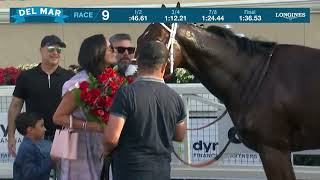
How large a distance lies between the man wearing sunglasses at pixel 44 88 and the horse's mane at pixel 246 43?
1.64m

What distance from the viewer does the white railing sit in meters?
7.45

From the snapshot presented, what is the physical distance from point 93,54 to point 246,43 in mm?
1405

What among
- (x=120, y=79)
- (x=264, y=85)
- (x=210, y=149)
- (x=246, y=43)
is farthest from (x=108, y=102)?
(x=210, y=149)

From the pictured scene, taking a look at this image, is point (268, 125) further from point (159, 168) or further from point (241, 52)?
point (159, 168)

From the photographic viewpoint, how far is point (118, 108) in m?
4.14

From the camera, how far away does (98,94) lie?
4980 mm

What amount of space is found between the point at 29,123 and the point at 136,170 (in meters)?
1.97

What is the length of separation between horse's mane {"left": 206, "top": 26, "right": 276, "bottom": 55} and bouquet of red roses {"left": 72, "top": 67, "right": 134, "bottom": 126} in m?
1.16

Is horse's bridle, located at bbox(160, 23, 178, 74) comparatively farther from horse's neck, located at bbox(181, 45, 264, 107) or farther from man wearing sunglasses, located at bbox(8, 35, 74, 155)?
man wearing sunglasses, located at bbox(8, 35, 74, 155)

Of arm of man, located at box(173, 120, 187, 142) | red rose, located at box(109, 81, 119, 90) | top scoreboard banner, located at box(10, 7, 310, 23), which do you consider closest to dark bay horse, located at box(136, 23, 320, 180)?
red rose, located at box(109, 81, 119, 90)

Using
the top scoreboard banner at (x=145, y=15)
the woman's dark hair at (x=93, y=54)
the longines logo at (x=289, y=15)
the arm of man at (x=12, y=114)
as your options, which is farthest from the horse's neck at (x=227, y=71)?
the longines logo at (x=289, y=15)

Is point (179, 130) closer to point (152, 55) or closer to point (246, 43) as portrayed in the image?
point (152, 55)

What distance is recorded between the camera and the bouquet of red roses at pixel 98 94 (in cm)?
494

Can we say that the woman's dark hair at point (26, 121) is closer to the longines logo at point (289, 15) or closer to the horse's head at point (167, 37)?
the horse's head at point (167, 37)
